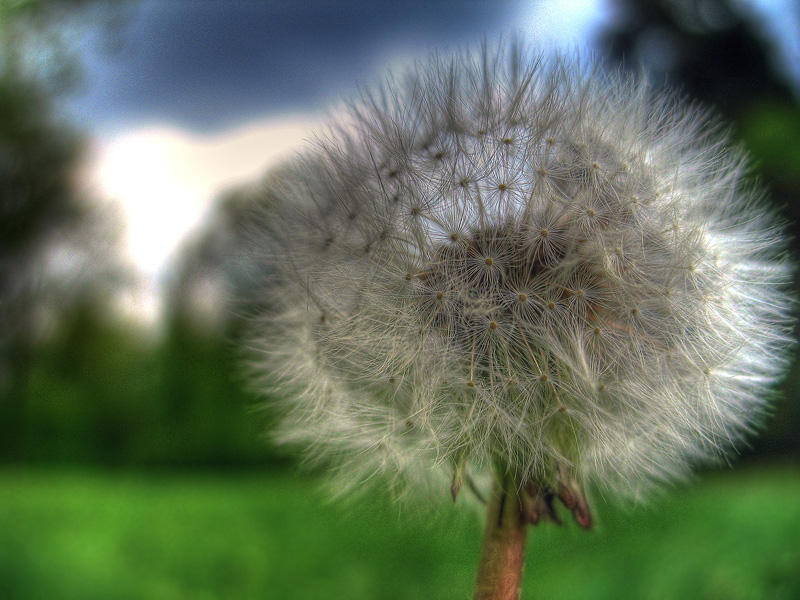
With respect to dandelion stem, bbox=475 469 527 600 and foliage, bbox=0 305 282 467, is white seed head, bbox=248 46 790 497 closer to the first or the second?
dandelion stem, bbox=475 469 527 600

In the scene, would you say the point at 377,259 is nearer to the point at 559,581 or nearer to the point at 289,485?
the point at 559,581

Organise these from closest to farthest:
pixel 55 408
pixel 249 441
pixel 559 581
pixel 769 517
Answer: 1. pixel 559 581
2. pixel 769 517
3. pixel 249 441
4. pixel 55 408

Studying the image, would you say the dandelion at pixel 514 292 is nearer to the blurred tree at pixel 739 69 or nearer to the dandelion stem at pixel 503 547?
the dandelion stem at pixel 503 547

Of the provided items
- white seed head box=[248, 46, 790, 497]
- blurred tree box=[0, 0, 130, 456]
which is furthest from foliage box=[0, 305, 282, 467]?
white seed head box=[248, 46, 790, 497]

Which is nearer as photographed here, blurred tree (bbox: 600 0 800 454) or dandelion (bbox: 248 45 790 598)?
dandelion (bbox: 248 45 790 598)

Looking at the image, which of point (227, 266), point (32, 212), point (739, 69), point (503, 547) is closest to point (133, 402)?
point (32, 212)

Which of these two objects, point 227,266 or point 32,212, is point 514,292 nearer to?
point 227,266

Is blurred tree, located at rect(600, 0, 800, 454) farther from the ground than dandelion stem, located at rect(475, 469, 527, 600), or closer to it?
farther from the ground

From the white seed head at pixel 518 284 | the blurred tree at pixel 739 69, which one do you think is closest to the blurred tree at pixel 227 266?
the white seed head at pixel 518 284

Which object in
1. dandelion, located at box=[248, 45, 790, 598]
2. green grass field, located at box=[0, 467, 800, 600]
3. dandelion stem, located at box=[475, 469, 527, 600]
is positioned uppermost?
dandelion, located at box=[248, 45, 790, 598]

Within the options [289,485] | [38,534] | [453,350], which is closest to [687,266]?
[453,350]
